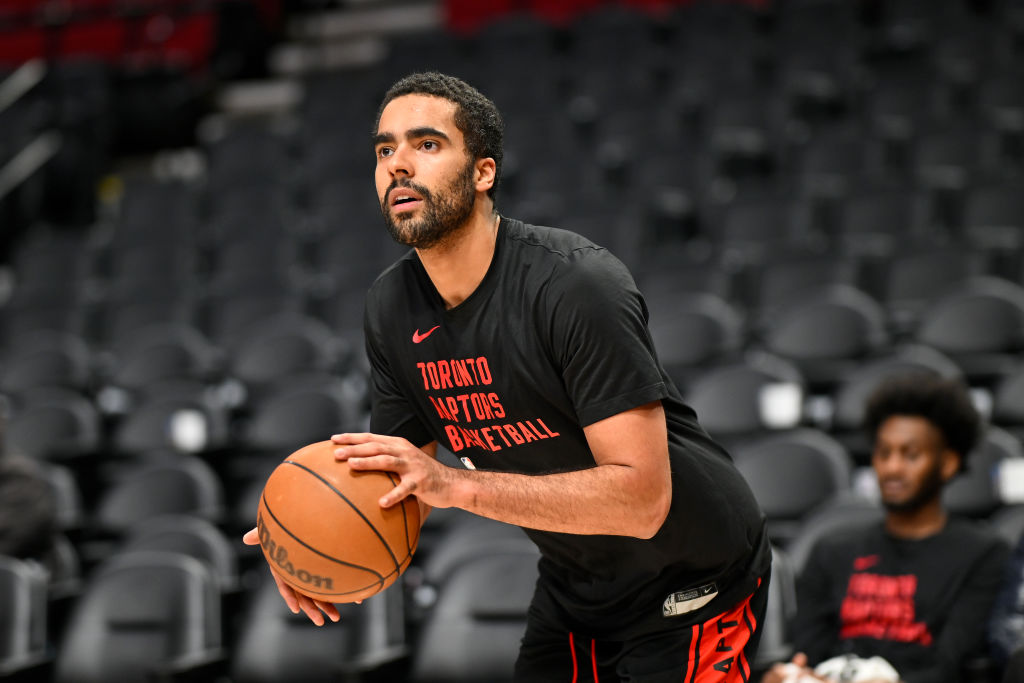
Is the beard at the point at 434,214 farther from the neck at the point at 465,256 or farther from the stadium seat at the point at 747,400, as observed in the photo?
the stadium seat at the point at 747,400

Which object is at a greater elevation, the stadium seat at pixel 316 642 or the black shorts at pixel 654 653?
the black shorts at pixel 654 653

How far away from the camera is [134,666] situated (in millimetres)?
3654

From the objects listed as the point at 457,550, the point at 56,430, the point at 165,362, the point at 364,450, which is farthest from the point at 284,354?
the point at 364,450

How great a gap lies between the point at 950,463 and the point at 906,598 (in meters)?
0.45

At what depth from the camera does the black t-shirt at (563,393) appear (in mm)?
1928

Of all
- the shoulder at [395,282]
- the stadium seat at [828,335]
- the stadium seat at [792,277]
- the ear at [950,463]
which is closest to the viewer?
the shoulder at [395,282]

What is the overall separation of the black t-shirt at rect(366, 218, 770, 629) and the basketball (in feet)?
0.89

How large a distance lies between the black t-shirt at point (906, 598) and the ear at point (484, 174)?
166 cm

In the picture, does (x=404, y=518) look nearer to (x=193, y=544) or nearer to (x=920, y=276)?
(x=193, y=544)

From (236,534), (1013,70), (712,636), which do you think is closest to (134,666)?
(236,534)

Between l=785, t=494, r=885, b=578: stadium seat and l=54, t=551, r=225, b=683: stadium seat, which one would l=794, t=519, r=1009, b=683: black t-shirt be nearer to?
l=785, t=494, r=885, b=578: stadium seat

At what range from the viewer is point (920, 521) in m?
3.12

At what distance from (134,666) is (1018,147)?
5.79 m

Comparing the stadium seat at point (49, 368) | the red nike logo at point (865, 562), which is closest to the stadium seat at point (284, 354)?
the stadium seat at point (49, 368)
